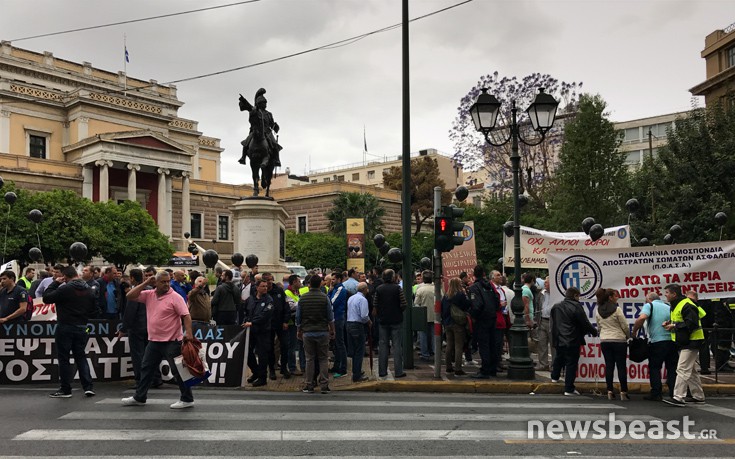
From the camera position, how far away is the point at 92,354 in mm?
11422

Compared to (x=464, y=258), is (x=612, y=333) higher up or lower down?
lower down

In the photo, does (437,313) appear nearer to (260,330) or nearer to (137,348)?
(260,330)

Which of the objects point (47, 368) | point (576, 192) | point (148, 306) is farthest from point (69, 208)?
point (148, 306)

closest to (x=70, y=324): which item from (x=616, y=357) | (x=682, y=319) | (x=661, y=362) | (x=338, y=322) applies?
(x=338, y=322)

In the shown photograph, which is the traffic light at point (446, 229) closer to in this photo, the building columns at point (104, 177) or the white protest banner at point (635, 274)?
the white protest banner at point (635, 274)

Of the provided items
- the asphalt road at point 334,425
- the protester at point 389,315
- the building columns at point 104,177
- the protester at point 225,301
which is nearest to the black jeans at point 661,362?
the asphalt road at point 334,425

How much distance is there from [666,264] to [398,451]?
23.7 feet

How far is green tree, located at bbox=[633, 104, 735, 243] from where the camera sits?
28.5 metres

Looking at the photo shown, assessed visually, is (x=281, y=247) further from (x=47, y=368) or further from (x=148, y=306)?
(x=148, y=306)

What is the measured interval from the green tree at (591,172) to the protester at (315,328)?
2834cm

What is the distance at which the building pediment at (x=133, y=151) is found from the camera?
53.1 meters

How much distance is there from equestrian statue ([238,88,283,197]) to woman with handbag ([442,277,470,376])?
30.3ft

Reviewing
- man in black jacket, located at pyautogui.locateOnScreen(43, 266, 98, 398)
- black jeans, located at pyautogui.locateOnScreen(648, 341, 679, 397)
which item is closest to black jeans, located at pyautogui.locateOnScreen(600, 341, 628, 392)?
black jeans, located at pyautogui.locateOnScreen(648, 341, 679, 397)

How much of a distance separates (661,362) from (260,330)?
6.46m
